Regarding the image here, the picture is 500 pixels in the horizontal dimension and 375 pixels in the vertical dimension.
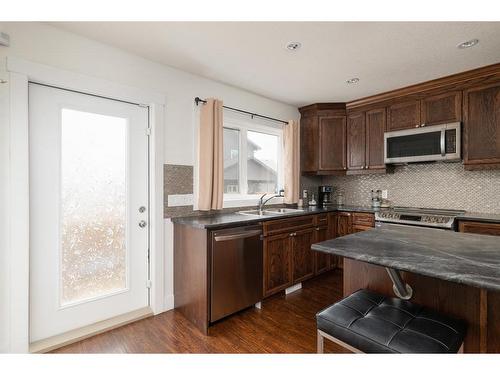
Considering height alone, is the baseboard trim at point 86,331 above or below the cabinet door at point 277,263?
below

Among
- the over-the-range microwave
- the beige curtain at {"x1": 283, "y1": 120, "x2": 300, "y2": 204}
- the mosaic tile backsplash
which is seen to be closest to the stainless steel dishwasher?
the beige curtain at {"x1": 283, "y1": 120, "x2": 300, "y2": 204}

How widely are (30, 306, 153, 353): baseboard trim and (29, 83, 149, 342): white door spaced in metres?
0.04

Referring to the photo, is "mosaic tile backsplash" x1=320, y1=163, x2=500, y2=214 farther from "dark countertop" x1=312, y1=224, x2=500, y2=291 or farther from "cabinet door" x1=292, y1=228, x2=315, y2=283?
"dark countertop" x1=312, y1=224, x2=500, y2=291

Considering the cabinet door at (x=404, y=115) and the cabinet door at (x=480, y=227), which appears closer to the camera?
the cabinet door at (x=480, y=227)

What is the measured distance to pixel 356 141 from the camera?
145 inches

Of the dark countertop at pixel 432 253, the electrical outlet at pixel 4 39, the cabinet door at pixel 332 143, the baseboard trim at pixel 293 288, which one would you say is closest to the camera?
the dark countertop at pixel 432 253

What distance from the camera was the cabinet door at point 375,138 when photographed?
135 inches

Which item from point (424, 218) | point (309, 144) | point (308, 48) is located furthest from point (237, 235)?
point (309, 144)

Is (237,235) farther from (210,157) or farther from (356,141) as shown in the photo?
(356,141)

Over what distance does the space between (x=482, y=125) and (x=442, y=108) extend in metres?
0.43

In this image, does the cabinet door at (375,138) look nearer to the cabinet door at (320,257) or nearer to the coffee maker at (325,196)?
the coffee maker at (325,196)

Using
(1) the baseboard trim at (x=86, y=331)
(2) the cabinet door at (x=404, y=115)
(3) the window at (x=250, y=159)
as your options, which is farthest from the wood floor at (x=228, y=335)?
(2) the cabinet door at (x=404, y=115)

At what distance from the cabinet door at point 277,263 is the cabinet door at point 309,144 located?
4.85ft

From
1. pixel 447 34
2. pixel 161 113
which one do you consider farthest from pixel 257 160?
pixel 447 34
